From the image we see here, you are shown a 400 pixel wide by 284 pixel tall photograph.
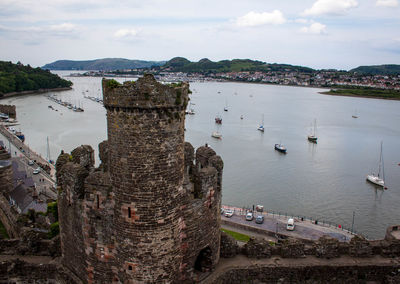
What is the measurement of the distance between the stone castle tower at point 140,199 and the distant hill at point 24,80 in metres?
130

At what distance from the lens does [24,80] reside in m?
137

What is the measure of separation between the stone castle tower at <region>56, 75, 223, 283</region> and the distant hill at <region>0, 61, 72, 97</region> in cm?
13016

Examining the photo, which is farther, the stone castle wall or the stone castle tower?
the stone castle wall

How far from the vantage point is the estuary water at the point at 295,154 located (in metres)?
36.2

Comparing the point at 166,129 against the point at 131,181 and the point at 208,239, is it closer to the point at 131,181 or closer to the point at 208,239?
the point at 131,181

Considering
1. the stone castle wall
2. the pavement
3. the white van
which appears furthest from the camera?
the stone castle wall

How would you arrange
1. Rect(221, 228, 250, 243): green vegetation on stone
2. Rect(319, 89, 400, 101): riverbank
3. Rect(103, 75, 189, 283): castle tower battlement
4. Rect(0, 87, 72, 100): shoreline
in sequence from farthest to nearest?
Rect(319, 89, 400, 101): riverbank → Rect(0, 87, 72, 100): shoreline → Rect(221, 228, 250, 243): green vegetation on stone → Rect(103, 75, 189, 283): castle tower battlement

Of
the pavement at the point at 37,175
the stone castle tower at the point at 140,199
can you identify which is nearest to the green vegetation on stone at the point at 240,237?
the pavement at the point at 37,175

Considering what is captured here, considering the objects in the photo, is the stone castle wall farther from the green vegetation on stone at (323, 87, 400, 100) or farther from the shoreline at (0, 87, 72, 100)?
the green vegetation on stone at (323, 87, 400, 100)

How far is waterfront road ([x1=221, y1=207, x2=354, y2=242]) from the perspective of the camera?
25.8 meters

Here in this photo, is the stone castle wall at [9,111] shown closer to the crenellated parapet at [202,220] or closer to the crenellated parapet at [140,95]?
the crenellated parapet at [202,220]

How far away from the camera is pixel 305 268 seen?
989cm

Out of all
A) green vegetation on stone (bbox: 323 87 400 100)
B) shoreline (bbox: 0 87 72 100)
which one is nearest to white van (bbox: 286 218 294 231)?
shoreline (bbox: 0 87 72 100)

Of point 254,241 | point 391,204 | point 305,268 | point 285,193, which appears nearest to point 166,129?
point 254,241
